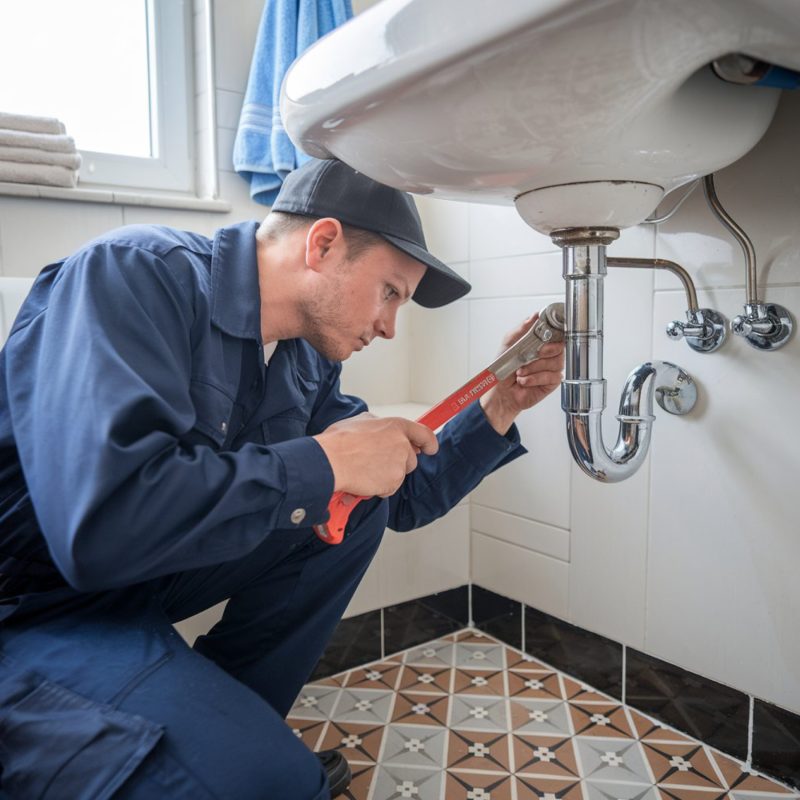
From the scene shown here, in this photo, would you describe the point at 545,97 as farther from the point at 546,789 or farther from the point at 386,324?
the point at 546,789

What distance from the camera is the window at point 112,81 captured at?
4.50 ft

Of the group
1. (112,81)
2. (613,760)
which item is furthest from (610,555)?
(112,81)

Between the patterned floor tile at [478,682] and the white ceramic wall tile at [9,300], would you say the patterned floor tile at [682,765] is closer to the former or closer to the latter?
the patterned floor tile at [478,682]

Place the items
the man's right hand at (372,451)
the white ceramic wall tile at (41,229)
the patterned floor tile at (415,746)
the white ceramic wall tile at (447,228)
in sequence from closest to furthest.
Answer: the man's right hand at (372,451) < the patterned floor tile at (415,746) < the white ceramic wall tile at (41,229) < the white ceramic wall tile at (447,228)

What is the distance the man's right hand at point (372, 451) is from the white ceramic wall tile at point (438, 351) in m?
0.73

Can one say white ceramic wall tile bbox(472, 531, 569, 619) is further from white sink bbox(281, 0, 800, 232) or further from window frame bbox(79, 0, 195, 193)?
window frame bbox(79, 0, 195, 193)

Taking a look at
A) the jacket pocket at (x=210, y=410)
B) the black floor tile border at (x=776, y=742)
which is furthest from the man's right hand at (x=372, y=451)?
the black floor tile border at (x=776, y=742)

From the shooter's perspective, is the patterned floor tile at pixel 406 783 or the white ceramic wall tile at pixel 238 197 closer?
the patterned floor tile at pixel 406 783

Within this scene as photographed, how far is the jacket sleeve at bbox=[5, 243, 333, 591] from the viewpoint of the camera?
60cm

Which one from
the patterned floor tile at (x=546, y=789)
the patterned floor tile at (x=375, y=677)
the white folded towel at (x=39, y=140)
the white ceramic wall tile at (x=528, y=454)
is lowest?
the patterned floor tile at (x=546, y=789)

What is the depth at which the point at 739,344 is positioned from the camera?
1.02m

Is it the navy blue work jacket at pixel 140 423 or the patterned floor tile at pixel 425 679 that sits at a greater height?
the navy blue work jacket at pixel 140 423

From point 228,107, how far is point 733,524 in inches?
45.2

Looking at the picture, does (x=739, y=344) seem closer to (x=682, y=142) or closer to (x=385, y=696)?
(x=682, y=142)
